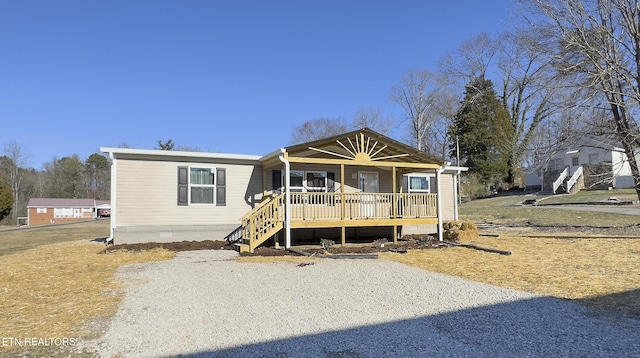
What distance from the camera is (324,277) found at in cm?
753

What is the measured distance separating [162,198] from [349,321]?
9257mm

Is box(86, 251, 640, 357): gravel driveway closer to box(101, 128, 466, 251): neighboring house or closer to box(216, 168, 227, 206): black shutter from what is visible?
box(101, 128, 466, 251): neighboring house

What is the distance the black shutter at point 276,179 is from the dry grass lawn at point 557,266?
16.0ft

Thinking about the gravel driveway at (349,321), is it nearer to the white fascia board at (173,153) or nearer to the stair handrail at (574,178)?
the white fascia board at (173,153)

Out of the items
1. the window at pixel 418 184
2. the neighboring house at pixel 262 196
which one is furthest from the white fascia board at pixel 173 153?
the window at pixel 418 184

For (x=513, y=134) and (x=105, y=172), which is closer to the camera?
(x=513, y=134)

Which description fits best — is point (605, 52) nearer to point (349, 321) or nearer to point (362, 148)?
point (362, 148)

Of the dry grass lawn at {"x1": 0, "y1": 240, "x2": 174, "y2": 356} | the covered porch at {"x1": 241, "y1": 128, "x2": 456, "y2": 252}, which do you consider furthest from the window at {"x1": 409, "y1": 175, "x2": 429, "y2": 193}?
the dry grass lawn at {"x1": 0, "y1": 240, "x2": 174, "y2": 356}

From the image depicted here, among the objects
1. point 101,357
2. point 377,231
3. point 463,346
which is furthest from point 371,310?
point 377,231

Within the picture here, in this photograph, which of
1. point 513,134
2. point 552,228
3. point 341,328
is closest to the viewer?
point 341,328

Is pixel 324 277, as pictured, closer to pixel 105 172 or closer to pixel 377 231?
pixel 377 231

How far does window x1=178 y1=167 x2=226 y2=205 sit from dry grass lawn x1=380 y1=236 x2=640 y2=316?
19.0ft

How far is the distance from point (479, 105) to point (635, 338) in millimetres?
37524

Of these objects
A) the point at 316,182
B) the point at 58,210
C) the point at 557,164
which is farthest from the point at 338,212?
the point at 58,210
